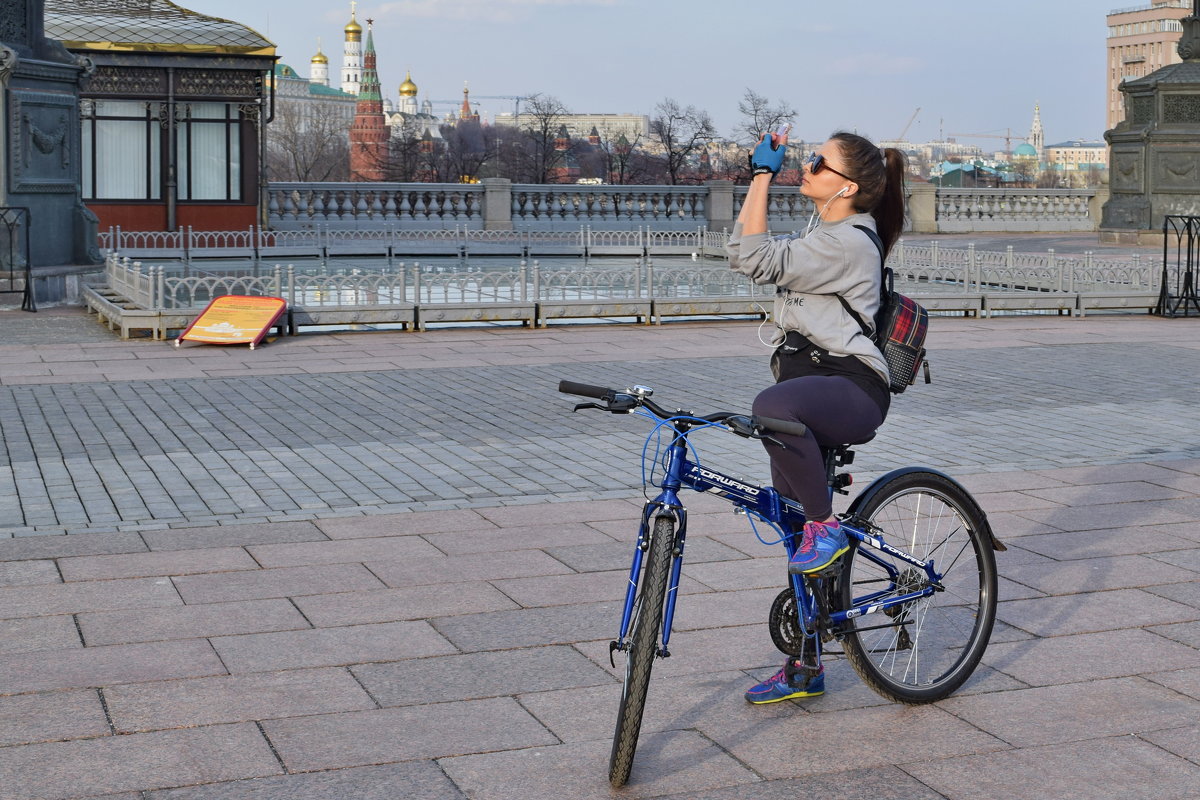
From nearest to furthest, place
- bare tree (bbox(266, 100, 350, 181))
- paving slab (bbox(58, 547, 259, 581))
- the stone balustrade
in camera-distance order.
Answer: paving slab (bbox(58, 547, 259, 581)), the stone balustrade, bare tree (bbox(266, 100, 350, 181))

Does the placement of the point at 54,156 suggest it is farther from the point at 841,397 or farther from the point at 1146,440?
the point at 841,397

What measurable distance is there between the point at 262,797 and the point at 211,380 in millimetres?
9223

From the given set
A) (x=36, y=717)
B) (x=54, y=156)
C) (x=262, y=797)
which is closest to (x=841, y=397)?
(x=262, y=797)

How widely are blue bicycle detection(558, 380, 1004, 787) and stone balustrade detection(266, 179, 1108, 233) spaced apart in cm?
2974

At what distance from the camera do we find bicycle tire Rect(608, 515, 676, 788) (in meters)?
4.01

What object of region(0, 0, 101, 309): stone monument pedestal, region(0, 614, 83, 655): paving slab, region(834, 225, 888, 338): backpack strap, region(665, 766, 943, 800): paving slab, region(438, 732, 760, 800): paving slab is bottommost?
region(665, 766, 943, 800): paving slab

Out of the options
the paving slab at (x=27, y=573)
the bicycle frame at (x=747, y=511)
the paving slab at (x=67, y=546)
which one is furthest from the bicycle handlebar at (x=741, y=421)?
the paving slab at (x=67, y=546)

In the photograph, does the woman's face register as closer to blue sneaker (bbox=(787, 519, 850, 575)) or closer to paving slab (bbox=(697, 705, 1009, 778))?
blue sneaker (bbox=(787, 519, 850, 575))

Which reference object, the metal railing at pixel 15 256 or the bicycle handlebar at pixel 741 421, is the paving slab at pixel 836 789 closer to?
the bicycle handlebar at pixel 741 421

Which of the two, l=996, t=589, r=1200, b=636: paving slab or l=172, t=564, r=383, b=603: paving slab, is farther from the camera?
l=172, t=564, r=383, b=603: paving slab

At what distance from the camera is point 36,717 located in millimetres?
4672

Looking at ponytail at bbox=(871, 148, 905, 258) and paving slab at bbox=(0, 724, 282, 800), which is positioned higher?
ponytail at bbox=(871, 148, 905, 258)

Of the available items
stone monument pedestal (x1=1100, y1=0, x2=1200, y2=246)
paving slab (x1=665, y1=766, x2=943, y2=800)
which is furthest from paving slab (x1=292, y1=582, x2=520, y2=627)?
stone monument pedestal (x1=1100, y1=0, x2=1200, y2=246)

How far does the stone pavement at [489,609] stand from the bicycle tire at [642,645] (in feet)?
0.53
